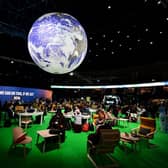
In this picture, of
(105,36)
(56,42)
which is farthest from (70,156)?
(105,36)

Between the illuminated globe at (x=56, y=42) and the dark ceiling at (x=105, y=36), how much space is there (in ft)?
12.4

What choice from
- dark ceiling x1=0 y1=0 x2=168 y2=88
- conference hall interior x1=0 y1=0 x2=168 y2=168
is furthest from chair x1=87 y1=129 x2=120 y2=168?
dark ceiling x1=0 y1=0 x2=168 y2=88

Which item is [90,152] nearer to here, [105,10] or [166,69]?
[105,10]

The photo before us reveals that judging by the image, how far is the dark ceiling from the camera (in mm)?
8820

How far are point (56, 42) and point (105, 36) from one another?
37.4 feet

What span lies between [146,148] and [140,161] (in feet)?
5.25

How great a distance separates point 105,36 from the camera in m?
14.3

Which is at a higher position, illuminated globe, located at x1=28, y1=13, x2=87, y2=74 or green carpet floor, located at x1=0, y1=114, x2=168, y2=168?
illuminated globe, located at x1=28, y1=13, x2=87, y2=74

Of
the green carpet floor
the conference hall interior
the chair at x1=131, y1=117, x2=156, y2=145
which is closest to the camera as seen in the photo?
the conference hall interior

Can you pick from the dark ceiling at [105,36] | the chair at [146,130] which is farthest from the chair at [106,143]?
the dark ceiling at [105,36]

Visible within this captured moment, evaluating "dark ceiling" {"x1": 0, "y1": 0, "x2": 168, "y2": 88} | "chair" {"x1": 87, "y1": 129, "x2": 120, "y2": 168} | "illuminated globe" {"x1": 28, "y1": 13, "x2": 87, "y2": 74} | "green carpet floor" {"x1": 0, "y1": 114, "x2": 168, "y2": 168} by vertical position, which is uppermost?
"dark ceiling" {"x1": 0, "y1": 0, "x2": 168, "y2": 88}

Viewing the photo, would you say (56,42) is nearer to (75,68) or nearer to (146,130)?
(75,68)

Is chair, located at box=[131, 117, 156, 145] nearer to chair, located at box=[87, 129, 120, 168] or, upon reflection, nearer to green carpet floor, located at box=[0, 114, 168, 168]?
green carpet floor, located at box=[0, 114, 168, 168]

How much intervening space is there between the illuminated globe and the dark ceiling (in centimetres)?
377
